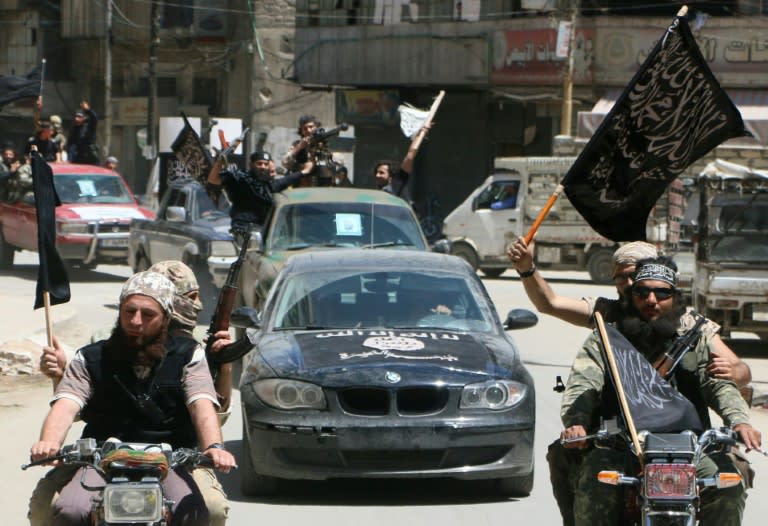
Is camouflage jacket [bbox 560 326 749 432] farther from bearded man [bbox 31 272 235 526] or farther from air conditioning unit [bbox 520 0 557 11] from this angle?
air conditioning unit [bbox 520 0 557 11]

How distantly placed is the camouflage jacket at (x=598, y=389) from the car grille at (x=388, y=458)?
7.98 feet

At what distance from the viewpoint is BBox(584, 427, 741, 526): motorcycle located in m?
4.89

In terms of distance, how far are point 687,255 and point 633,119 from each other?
581 inches

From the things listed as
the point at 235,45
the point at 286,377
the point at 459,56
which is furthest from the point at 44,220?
the point at 235,45

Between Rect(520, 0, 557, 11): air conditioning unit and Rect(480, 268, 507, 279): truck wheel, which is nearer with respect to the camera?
Rect(480, 268, 507, 279): truck wheel

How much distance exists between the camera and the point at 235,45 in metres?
52.8

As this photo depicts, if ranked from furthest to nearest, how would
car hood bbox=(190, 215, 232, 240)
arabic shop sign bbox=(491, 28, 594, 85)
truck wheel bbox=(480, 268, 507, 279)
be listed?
arabic shop sign bbox=(491, 28, 594, 85) → truck wheel bbox=(480, 268, 507, 279) → car hood bbox=(190, 215, 232, 240)

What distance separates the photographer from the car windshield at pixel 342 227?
14.0 metres

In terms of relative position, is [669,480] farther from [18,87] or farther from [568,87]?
[568,87]

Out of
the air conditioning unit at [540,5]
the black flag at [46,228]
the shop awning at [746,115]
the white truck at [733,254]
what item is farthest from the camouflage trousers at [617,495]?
the air conditioning unit at [540,5]

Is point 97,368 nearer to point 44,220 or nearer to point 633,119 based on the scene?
point 44,220

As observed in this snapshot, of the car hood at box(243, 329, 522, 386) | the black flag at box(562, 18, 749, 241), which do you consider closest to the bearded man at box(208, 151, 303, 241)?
the car hood at box(243, 329, 522, 386)

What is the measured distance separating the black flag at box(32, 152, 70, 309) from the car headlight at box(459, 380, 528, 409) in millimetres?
2646

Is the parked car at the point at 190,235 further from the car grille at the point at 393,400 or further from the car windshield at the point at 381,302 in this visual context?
the car grille at the point at 393,400
